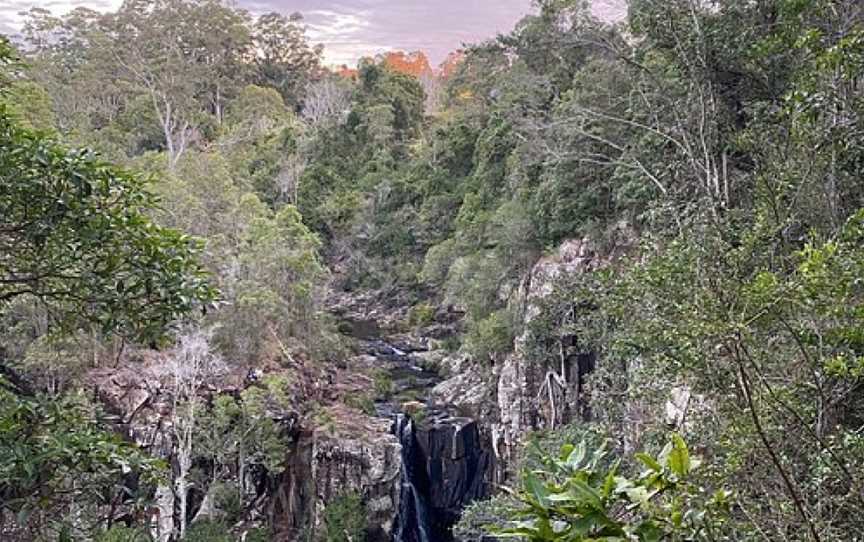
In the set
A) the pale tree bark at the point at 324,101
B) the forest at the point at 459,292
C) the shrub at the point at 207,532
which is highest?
the pale tree bark at the point at 324,101

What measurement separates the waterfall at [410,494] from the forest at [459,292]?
0.20ft

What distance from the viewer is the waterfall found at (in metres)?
12.2

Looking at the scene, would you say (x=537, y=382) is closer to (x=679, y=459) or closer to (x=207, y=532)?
(x=207, y=532)

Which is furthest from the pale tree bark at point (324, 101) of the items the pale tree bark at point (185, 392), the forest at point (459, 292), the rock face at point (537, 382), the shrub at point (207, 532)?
the shrub at point (207, 532)

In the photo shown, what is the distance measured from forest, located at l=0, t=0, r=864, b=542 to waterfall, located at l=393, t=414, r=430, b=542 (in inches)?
2.4

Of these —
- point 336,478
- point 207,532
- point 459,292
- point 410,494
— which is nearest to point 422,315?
point 459,292

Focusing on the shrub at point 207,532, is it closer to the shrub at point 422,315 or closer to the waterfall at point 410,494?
the waterfall at point 410,494

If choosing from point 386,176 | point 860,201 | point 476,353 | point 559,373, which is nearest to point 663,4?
point 860,201

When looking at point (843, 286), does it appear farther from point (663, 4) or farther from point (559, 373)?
point (559, 373)

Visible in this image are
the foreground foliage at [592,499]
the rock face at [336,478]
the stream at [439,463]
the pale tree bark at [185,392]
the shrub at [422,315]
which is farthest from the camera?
the shrub at [422,315]

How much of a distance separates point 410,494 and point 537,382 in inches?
135

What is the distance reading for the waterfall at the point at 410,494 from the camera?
12.2 metres

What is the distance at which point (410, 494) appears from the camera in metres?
12.6

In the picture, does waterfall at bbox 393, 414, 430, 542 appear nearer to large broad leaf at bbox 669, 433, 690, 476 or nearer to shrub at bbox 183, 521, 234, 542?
shrub at bbox 183, 521, 234, 542
